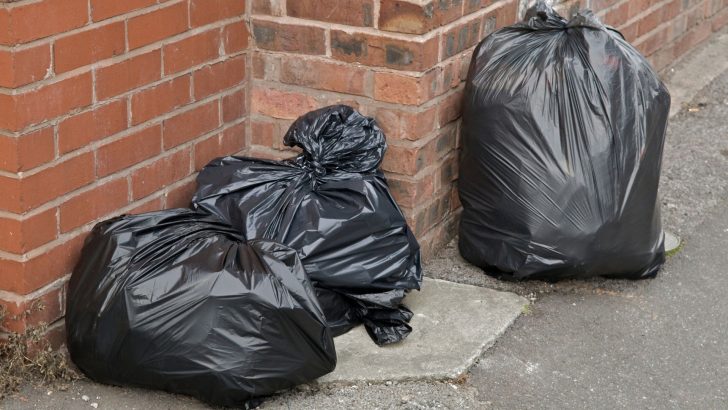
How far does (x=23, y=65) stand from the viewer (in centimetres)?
293

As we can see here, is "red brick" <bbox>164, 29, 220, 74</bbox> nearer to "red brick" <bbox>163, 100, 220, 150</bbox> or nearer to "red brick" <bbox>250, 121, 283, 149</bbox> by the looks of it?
"red brick" <bbox>163, 100, 220, 150</bbox>

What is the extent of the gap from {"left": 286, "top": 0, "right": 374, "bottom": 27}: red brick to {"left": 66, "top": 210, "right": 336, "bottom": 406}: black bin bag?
96 cm

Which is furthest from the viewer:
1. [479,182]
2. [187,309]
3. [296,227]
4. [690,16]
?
[690,16]

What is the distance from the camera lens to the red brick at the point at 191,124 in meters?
3.58

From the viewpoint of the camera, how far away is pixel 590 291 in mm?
3975

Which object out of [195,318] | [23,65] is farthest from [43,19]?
[195,318]

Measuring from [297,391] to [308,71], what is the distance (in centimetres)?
122

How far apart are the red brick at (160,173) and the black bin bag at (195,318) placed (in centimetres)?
33

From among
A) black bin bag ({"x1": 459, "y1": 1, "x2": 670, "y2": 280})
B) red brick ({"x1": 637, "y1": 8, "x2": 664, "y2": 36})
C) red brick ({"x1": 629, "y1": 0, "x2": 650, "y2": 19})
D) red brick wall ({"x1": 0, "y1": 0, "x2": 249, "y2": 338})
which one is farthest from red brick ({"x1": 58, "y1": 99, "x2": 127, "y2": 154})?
red brick ({"x1": 637, "y1": 8, "x2": 664, "y2": 36})

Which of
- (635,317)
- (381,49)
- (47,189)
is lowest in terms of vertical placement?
(635,317)

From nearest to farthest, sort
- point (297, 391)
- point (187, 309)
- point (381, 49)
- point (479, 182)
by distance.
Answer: point (187, 309) < point (297, 391) < point (381, 49) < point (479, 182)

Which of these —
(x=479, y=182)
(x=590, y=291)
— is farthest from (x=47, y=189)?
(x=590, y=291)

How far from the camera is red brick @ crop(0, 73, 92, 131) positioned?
9.66ft

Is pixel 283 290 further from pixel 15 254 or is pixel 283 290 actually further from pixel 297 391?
pixel 15 254
